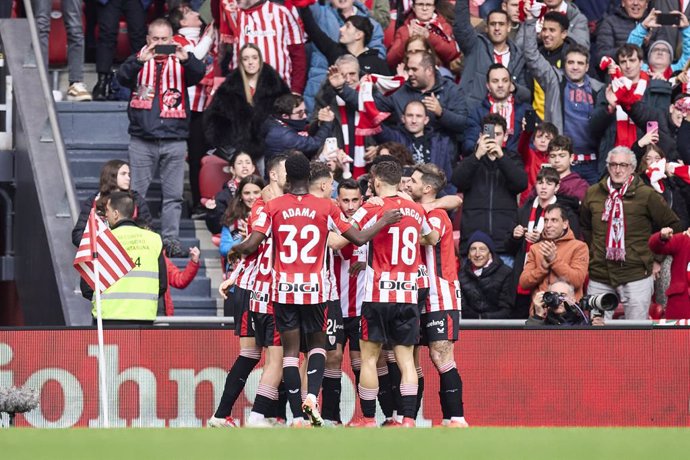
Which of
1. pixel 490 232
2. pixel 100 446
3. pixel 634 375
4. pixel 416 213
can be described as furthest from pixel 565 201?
pixel 100 446

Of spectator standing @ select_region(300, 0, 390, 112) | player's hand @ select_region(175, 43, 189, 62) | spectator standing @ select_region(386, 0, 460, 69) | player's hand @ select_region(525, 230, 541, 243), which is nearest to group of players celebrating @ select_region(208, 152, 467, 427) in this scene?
player's hand @ select_region(525, 230, 541, 243)

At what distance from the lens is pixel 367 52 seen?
19125 mm

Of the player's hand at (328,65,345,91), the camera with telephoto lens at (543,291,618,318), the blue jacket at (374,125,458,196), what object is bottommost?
the camera with telephoto lens at (543,291,618,318)

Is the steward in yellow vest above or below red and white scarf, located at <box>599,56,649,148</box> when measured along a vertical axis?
below

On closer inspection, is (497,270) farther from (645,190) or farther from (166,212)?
(166,212)

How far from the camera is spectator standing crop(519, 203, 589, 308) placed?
55.1ft

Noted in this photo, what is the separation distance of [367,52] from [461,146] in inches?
58.6

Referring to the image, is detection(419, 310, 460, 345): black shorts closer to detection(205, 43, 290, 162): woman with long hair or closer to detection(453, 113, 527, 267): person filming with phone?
detection(453, 113, 527, 267): person filming with phone

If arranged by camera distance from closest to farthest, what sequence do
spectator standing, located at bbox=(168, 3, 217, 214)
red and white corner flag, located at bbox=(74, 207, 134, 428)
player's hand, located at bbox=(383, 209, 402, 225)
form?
player's hand, located at bbox=(383, 209, 402, 225) < red and white corner flag, located at bbox=(74, 207, 134, 428) < spectator standing, located at bbox=(168, 3, 217, 214)

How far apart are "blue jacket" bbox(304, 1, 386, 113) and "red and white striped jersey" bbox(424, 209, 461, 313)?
4.76 metres

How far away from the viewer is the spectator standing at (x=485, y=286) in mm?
17094

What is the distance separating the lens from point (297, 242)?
13969 millimetres

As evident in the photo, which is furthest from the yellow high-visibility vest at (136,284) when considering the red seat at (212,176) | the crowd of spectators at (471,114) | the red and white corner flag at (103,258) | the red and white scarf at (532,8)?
the red and white scarf at (532,8)

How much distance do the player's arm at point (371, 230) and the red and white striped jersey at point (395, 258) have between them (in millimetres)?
205
